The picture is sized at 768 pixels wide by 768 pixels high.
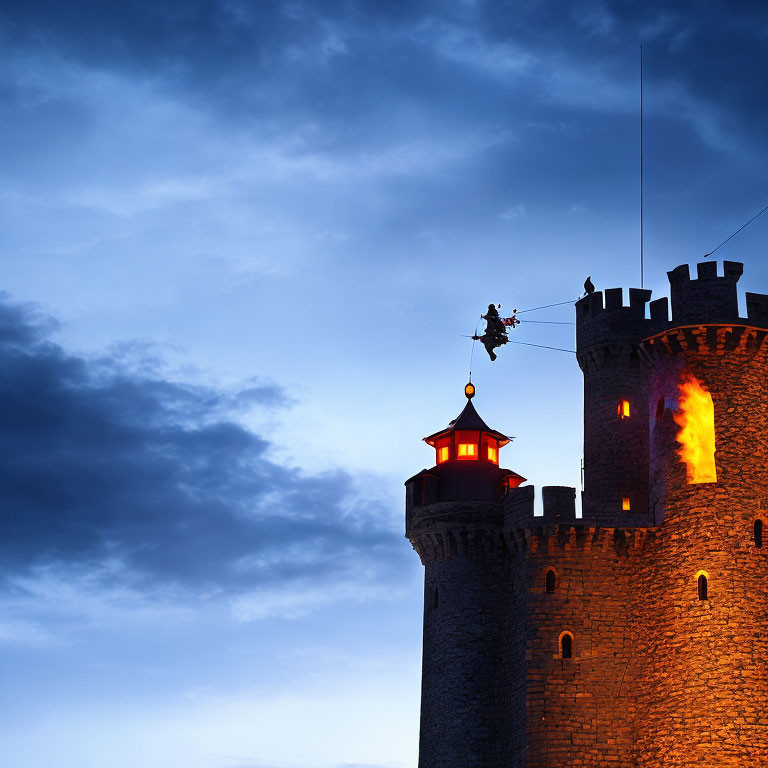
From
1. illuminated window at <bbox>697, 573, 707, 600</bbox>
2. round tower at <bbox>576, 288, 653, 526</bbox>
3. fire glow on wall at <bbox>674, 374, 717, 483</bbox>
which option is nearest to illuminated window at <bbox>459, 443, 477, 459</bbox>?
round tower at <bbox>576, 288, 653, 526</bbox>

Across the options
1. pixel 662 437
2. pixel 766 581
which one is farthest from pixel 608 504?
pixel 766 581

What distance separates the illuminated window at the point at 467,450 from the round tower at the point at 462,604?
44 mm

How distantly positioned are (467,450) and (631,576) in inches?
466

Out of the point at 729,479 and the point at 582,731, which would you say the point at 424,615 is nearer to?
the point at 582,731

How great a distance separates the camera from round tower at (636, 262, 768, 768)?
170 ft

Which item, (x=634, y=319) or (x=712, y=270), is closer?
(x=712, y=270)

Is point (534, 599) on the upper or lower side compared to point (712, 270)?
lower

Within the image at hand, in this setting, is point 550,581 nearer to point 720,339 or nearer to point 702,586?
point 702,586

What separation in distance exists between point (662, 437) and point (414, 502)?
42.9ft

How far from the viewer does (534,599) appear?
5822 centimetres

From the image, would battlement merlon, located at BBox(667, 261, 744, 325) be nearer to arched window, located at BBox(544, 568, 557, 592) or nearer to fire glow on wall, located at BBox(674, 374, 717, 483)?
fire glow on wall, located at BBox(674, 374, 717, 483)

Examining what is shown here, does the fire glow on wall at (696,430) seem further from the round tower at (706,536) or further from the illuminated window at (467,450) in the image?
the illuminated window at (467,450)

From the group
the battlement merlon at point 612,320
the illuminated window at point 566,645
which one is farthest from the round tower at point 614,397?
the illuminated window at point 566,645

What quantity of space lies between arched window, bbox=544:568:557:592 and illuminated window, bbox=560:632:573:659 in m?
1.96
